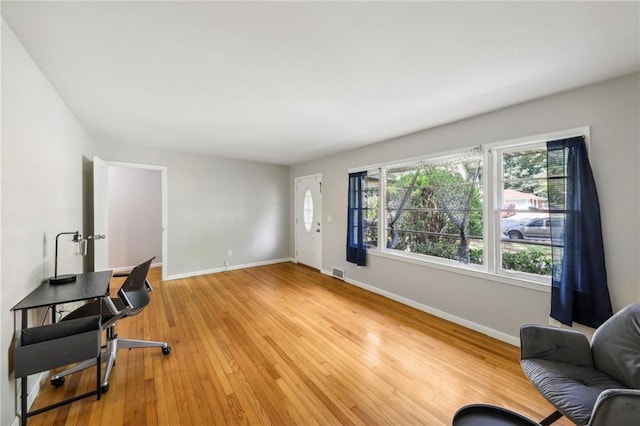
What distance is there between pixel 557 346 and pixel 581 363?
0.14 meters

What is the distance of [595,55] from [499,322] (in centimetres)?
231

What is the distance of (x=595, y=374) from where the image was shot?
53.3 inches

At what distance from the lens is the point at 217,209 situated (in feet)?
15.7

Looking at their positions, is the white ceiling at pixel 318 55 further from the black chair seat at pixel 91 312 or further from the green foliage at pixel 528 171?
the black chair seat at pixel 91 312

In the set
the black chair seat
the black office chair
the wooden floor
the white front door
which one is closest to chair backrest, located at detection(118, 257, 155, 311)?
the black office chair

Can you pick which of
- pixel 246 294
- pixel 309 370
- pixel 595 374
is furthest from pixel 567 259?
pixel 246 294

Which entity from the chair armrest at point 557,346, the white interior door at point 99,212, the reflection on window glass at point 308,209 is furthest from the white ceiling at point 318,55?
the reflection on window glass at point 308,209

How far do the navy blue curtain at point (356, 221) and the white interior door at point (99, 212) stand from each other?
3.48 metres

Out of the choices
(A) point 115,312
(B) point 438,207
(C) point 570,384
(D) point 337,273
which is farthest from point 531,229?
(A) point 115,312

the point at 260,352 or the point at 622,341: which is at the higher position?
the point at 622,341

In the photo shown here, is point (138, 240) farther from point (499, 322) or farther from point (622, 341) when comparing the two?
point (622, 341)

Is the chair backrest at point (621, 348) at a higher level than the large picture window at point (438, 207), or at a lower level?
lower

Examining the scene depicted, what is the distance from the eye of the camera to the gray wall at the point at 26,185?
52.7 inches

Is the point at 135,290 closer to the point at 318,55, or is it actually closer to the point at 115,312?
the point at 115,312
